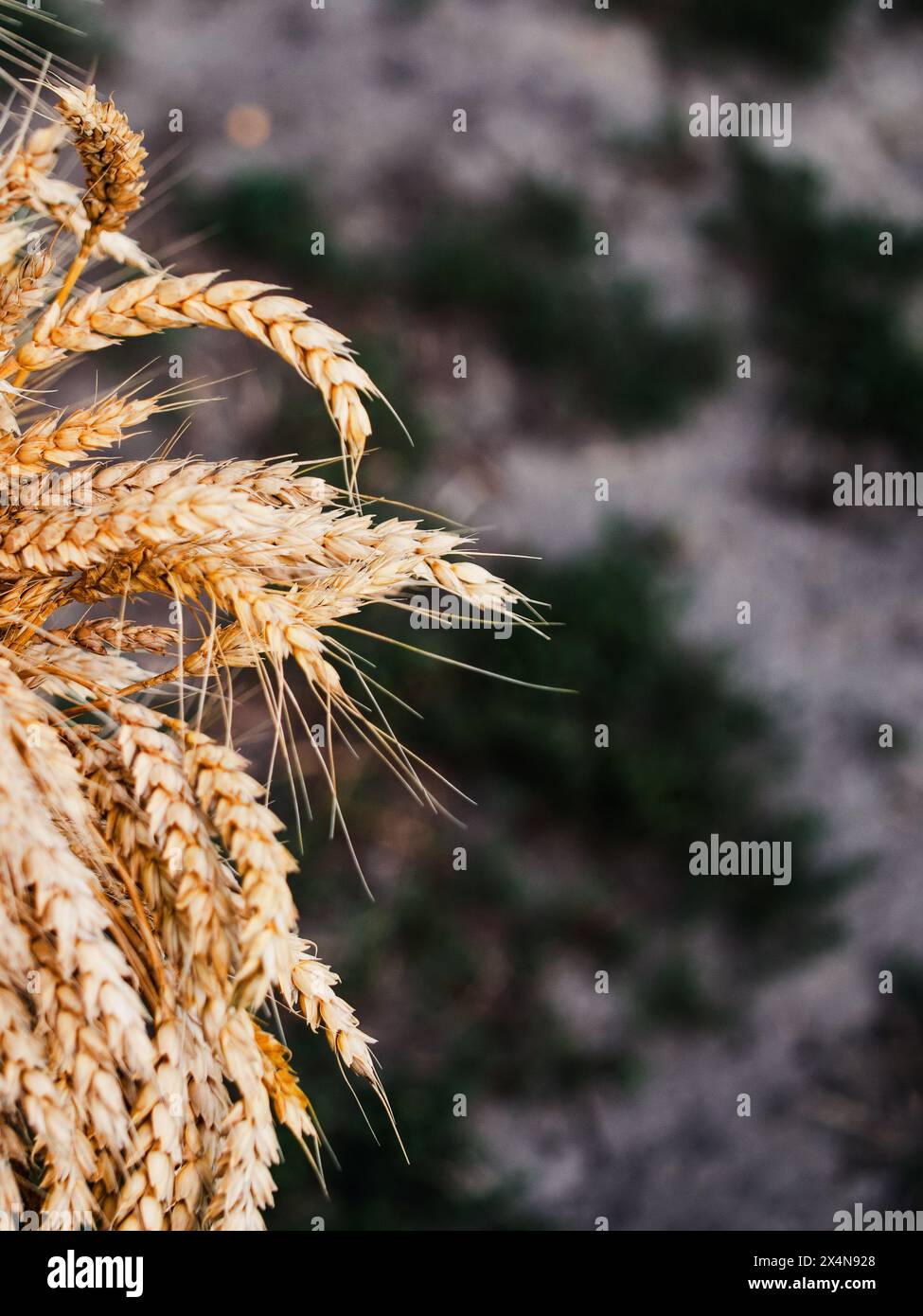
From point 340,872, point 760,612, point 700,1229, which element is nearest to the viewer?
point 700,1229

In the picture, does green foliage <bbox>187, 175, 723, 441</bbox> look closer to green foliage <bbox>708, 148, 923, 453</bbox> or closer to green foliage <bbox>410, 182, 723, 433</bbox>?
green foliage <bbox>410, 182, 723, 433</bbox>

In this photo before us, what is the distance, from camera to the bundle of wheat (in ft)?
1.54

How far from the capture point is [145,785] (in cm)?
50

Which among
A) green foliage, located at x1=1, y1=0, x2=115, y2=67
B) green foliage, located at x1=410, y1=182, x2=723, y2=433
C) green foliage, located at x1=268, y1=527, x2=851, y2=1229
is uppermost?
green foliage, located at x1=1, y1=0, x2=115, y2=67

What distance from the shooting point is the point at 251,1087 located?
1.66 feet

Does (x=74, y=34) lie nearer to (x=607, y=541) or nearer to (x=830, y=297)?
(x=607, y=541)

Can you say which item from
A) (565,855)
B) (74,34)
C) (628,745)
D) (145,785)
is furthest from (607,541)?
(145,785)

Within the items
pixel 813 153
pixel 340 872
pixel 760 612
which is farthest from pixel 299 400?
pixel 813 153

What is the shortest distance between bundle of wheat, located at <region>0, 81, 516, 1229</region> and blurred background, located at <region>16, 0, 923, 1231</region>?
1.58 metres

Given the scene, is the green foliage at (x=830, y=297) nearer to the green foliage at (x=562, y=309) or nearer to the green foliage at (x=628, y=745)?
the green foliage at (x=562, y=309)

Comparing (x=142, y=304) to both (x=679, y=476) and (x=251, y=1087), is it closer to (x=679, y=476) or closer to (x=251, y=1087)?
A: (x=251, y=1087)

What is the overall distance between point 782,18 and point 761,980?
116 inches

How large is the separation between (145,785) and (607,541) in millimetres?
2318

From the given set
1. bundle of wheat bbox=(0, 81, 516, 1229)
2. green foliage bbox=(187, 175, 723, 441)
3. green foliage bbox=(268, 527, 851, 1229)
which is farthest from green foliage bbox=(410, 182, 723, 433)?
bundle of wheat bbox=(0, 81, 516, 1229)
